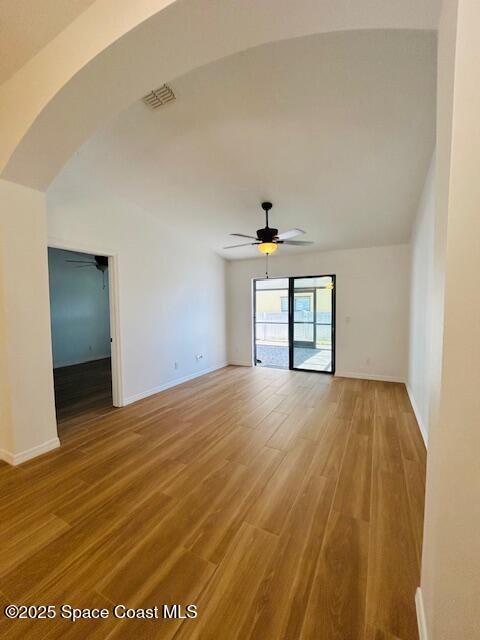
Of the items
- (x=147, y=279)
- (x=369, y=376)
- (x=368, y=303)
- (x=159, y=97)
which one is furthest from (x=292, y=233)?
(x=369, y=376)

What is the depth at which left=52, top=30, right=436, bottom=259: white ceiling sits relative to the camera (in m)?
1.68

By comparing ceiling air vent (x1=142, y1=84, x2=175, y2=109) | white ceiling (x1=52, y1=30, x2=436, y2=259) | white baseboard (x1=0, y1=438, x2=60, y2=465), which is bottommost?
white baseboard (x1=0, y1=438, x2=60, y2=465)

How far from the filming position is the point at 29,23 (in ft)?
5.03

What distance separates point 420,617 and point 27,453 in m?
2.97

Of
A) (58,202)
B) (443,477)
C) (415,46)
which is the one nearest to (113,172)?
(58,202)

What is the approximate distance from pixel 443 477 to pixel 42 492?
8.33ft

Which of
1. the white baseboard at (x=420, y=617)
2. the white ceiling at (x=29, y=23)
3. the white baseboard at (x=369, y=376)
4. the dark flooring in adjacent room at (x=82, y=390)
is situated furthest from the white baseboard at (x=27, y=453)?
the white baseboard at (x=369, y=376)

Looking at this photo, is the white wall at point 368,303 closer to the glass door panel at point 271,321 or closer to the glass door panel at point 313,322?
the glass door panel at point 313,322

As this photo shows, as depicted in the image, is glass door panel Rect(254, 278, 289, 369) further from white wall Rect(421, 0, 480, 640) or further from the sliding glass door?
white wall Rect(421, 0, 480, 640)

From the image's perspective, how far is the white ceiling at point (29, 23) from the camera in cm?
142

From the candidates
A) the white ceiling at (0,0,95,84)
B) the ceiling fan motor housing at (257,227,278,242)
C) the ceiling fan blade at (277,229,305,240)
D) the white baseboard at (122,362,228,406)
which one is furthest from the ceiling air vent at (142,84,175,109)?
the white baseboard at (122,362,228,406)

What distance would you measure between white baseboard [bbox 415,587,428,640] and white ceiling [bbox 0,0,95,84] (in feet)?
11.2

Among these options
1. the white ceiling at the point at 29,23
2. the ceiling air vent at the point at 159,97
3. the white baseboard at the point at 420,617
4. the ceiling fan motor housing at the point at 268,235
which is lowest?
the white baseboard at the point at 420,617

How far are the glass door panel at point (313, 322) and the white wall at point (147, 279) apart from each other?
1.95m
